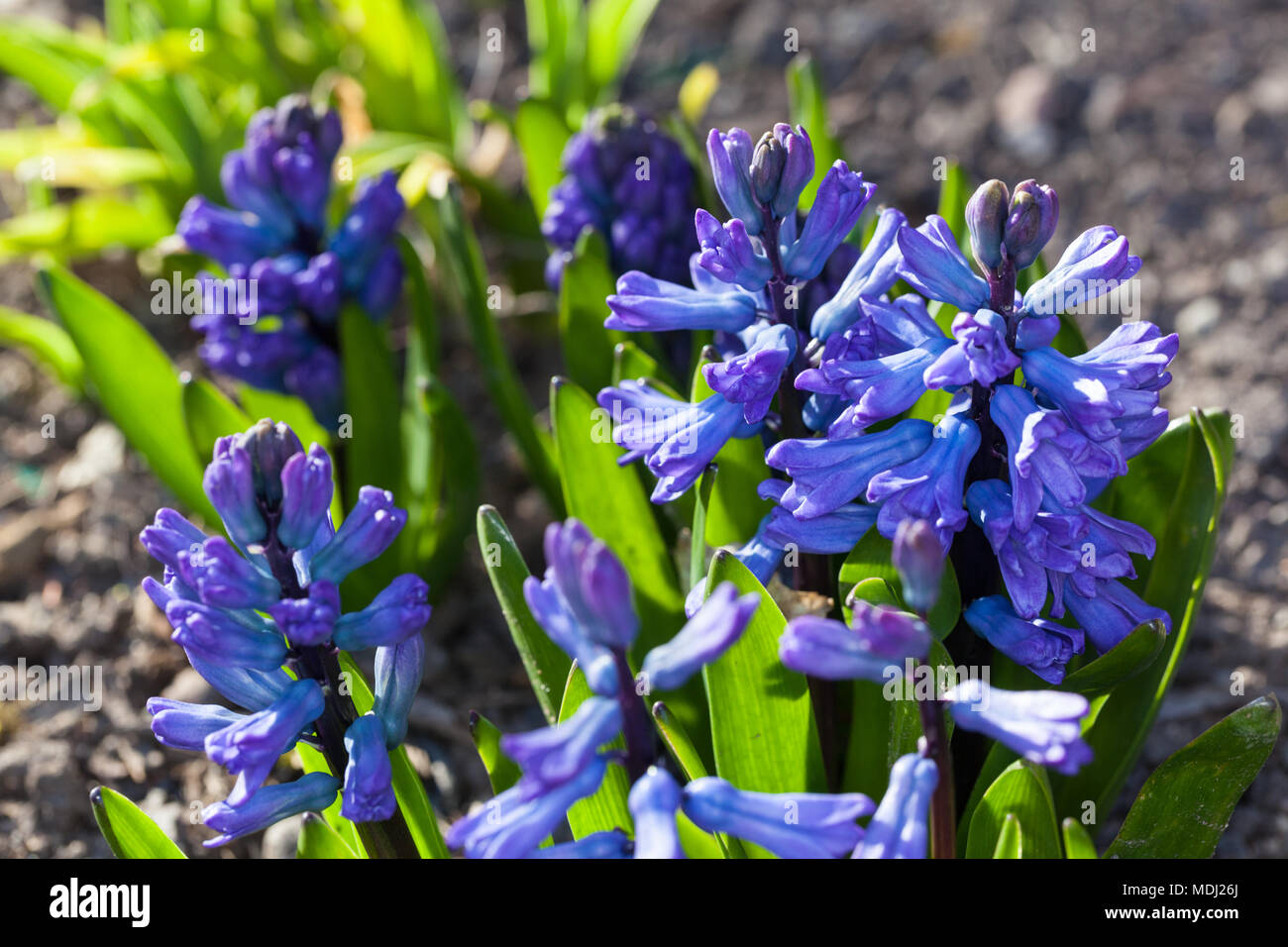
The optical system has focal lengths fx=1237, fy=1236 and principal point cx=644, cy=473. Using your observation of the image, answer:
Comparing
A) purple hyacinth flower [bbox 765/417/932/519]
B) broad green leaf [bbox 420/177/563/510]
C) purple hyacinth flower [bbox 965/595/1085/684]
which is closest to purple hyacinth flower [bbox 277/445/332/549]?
purple hyacinth flower [bbox 765/417/932/519]

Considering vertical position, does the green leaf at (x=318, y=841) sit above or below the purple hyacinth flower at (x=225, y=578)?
below

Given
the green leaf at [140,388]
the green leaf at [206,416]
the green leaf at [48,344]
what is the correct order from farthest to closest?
the green leaf at [48,344] → the green leaf at [140,388] → the green leaf at [206,416]

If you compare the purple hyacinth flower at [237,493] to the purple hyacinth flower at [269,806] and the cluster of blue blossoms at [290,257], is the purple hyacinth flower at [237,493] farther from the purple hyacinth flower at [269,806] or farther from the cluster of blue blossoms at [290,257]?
the cluster of blue blossoms at [290,257]

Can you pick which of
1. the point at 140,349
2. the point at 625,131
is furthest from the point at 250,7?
the point at 625,131

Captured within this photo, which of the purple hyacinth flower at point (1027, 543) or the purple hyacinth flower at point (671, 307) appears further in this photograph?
the purple hyacinth flower at point (671, 307)

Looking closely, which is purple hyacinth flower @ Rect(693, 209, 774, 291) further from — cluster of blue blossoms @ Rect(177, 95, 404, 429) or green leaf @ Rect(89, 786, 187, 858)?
cluster of blue blossoms @ Rect(177, 95, 404, 429)

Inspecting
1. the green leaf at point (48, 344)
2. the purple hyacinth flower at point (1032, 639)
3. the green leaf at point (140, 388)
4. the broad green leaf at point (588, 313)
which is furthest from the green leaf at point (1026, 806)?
the green leaf at point (48, 344)
